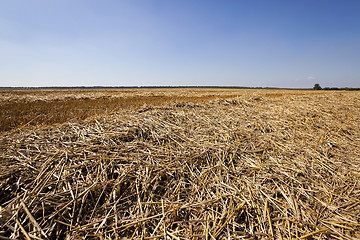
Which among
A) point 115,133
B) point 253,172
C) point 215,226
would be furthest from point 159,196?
point 115,133

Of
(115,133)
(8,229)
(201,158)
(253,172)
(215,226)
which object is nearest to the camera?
(8,229)

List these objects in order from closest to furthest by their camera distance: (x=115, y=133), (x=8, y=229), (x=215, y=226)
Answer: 1. (x=8, y=229)
2. (x=215, y=226)
3. (x=115, y=133)

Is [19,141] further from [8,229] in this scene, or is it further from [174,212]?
[174,212]

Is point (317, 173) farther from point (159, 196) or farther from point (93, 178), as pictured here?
point (93, 178)

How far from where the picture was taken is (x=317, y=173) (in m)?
2.23

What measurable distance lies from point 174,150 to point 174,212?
3.54 ft

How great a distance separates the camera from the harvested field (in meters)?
1.54

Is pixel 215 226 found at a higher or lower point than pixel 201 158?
lower

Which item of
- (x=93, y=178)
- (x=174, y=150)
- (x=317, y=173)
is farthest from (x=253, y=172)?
(x=93, y=178)

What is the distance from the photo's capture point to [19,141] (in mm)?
2646

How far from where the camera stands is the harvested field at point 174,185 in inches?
60.4

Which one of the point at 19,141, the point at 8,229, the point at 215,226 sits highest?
the point at 19,141

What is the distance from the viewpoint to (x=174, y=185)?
6.63 ft

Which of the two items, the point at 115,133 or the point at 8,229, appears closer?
the point at 8,229
